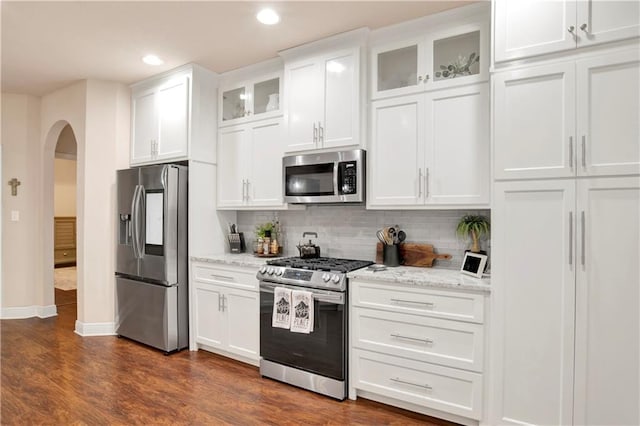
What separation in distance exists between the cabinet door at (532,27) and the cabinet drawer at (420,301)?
1429 mm

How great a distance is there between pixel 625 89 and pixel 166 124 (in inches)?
144

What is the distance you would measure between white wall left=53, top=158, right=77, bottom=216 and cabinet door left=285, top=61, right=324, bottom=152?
772 centimetres

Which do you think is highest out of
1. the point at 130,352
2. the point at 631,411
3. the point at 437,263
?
the point at 437,263

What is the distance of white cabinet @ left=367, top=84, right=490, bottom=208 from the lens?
2.52 meters

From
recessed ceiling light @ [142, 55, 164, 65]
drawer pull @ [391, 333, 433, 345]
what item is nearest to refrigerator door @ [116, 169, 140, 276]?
recessed ceiling light @ [142, 55, 164, 65]

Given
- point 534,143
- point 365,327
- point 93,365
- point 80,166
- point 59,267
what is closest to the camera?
point 534,143

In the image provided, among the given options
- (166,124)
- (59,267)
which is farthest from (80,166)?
(59,267)

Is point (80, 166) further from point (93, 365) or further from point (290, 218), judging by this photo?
point (290, 218)

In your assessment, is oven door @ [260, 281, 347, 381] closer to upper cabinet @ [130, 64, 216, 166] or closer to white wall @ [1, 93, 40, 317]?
upper cabinet @ [130, 64, 216, 166]

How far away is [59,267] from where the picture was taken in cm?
856

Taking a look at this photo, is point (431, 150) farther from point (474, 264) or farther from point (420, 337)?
point (420, 337)

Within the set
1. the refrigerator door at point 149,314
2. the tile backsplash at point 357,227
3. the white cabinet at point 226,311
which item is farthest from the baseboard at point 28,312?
the tile backsplash at point 357,227

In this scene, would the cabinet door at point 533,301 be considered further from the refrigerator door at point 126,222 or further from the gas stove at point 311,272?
the refrigerator door at point 126,222

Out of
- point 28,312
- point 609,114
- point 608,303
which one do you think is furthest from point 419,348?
point 28,312
